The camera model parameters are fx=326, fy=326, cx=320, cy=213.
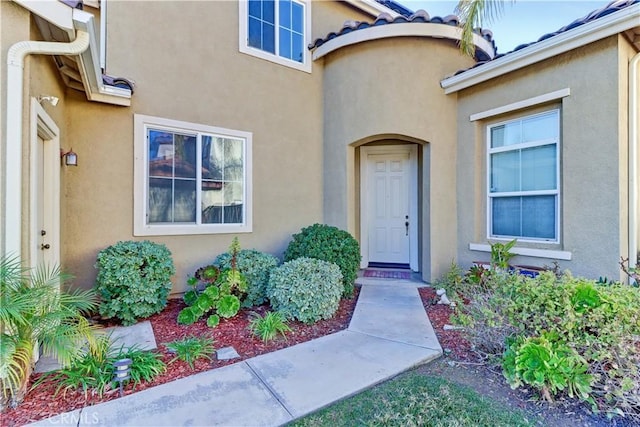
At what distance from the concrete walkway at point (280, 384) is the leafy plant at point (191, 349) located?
375 mm

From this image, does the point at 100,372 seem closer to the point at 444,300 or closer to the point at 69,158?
the point at 69,158

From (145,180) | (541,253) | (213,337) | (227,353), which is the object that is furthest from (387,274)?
(145,180)

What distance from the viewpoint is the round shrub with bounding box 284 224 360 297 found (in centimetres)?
620

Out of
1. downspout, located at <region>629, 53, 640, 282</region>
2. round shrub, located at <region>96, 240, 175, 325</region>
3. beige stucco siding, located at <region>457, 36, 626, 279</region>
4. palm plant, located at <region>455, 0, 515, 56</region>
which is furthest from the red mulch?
palm plant, located at <region>455, 0, 515, 56</region>

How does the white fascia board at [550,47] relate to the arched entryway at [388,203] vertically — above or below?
above

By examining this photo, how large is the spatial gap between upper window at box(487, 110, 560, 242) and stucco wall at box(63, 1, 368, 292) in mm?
3917

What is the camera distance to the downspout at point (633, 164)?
4.99 m

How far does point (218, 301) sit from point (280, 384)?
7.18ft

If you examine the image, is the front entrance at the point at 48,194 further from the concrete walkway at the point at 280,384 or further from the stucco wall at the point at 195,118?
the concrete walkway at the point at 280,384

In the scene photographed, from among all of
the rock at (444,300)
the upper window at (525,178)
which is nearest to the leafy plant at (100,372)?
the rock at (444,300)

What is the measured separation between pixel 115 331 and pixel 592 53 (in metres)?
8.51

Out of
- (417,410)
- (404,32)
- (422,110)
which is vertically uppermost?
(404,32)

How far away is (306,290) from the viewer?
5000 mm

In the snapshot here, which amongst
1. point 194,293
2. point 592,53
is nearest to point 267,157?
point 194,293
